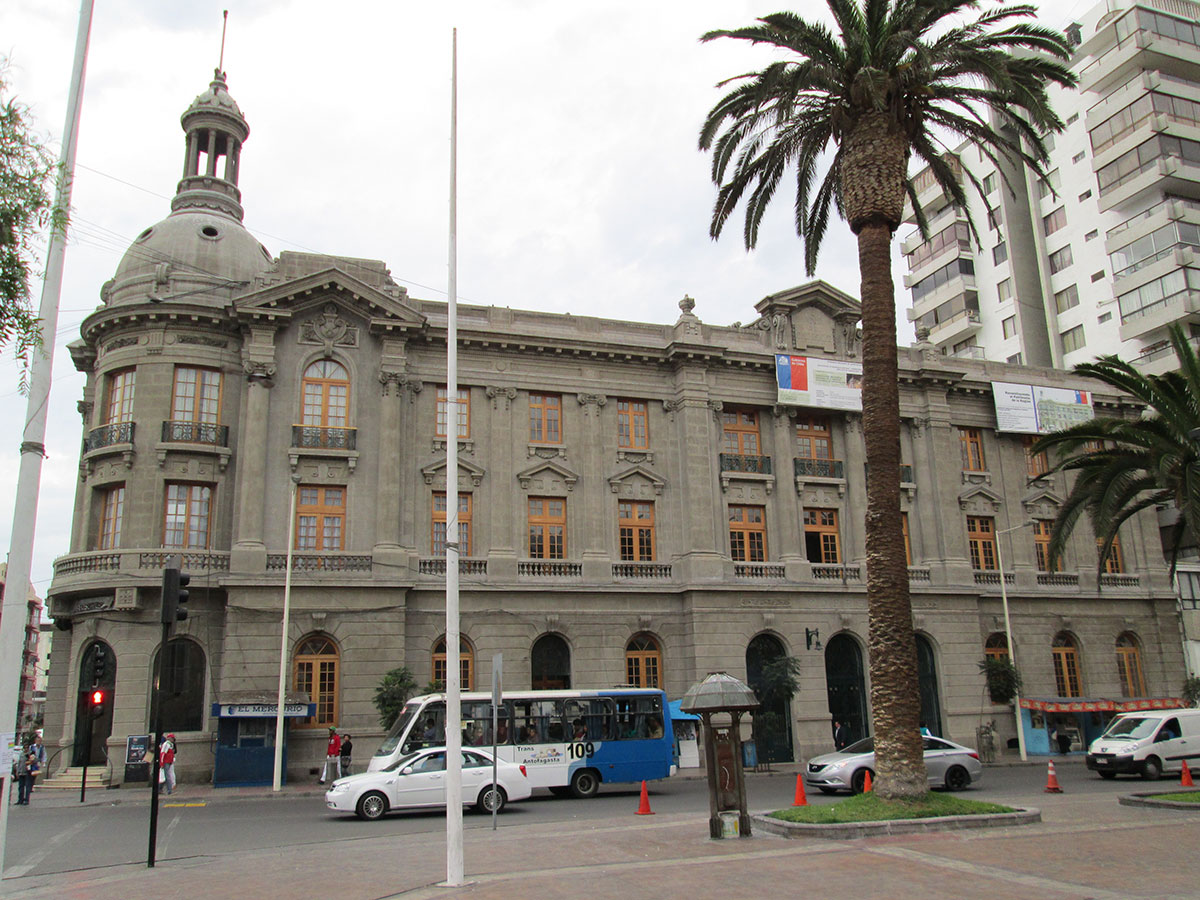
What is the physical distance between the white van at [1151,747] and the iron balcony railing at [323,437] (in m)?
25.7

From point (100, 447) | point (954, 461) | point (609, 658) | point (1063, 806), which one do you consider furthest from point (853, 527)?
point (100, 447)

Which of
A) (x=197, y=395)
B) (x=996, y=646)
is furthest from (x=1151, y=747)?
(x=197, y=395)

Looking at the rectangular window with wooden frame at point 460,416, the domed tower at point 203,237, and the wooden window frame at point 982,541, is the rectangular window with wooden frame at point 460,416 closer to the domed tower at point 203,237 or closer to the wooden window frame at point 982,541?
the domed tower at point 203,237

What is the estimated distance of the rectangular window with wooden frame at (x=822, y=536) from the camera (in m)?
40.1

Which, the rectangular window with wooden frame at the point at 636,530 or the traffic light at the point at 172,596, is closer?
the traffic light at the point at 172,596

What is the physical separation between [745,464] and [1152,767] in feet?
56.9

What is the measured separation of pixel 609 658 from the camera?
35750 mm

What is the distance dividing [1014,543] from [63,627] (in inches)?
1487

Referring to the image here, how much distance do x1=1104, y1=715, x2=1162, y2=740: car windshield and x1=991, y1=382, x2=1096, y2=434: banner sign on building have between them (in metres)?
16.8

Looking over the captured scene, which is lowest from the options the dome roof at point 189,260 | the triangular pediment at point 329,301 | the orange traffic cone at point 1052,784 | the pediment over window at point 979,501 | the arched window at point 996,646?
the orange traffic cone at point 1052,784

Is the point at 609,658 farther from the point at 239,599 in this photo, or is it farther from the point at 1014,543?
the point at 1014,543

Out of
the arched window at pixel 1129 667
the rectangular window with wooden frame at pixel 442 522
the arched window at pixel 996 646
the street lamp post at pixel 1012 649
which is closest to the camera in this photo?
the rectangular window with wooden frame at pixel 442 522

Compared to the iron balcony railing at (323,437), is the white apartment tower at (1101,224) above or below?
above

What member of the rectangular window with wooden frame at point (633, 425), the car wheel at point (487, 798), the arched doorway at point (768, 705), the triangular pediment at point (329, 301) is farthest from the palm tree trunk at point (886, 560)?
the triangular pediment at point (329, 301)
